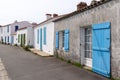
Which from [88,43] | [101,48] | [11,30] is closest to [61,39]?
Answer: [88,43]

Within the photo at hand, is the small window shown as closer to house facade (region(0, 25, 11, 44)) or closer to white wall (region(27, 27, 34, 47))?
white wall (region(27, 27, 34, 47))

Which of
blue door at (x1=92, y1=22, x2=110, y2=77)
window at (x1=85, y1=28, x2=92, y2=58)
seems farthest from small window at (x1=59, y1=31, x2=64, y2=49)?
blue door at (x1=92, y1=22, x2=110, y2=77)

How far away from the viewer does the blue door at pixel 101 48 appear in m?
8.27

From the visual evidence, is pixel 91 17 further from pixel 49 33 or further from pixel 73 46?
pixel 49 33

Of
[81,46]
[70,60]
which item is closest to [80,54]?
[81,46]

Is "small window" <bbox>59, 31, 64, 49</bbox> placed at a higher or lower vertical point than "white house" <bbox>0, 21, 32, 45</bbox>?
lower

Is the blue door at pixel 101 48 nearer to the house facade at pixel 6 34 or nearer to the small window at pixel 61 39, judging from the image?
the small window at pixel 61 39

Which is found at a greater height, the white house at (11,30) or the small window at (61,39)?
the white house at (11,30)

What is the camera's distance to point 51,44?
17984 millimetres

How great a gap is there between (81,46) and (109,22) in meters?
3.33

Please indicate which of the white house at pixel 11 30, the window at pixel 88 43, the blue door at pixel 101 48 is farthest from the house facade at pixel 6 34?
the blue door at pixel 101 48

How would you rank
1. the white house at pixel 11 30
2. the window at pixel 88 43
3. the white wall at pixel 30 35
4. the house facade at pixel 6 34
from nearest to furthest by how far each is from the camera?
the window at pixel 88 43, the white wall at pixel 30 35, the white house at pixel 11 30, the house facade at pixel 6 34

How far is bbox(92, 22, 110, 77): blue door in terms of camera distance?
325 inches

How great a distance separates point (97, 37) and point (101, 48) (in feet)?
2.03
